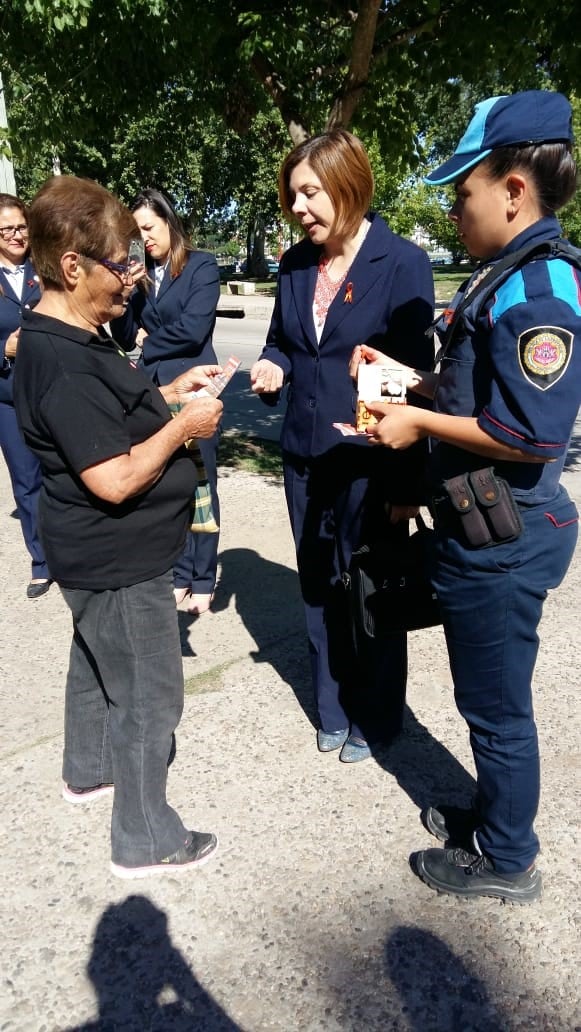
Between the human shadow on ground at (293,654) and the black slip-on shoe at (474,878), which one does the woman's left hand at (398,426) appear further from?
the human shadow on ground at (293,654)

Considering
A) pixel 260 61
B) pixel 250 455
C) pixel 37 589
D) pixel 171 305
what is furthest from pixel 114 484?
pixel 250 455

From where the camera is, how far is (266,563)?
470 centimetres

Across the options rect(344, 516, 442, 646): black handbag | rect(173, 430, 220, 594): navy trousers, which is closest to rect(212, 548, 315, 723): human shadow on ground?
rect(173, 430, 220, 594): navy trousers

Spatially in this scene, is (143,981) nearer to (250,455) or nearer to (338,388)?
(338,388)

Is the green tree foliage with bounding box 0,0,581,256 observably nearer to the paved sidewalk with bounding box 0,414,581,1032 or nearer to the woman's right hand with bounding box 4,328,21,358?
the woman's right hand with bounding box 4,328,21,358

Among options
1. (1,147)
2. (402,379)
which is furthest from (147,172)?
(402,379)

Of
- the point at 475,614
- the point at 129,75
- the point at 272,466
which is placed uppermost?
the point at 129,75

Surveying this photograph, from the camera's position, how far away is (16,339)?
3.92 m

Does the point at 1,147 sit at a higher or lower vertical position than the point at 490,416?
higher

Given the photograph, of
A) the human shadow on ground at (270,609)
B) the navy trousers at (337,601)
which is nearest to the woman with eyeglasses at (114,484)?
the navy trousers at (337,601)

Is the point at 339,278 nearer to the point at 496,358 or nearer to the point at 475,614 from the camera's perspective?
the point at 496,358

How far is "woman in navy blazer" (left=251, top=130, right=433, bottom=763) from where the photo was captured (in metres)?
2.46

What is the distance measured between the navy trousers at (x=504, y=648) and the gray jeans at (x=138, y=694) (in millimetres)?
809

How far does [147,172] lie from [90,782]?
35087 millimetres
